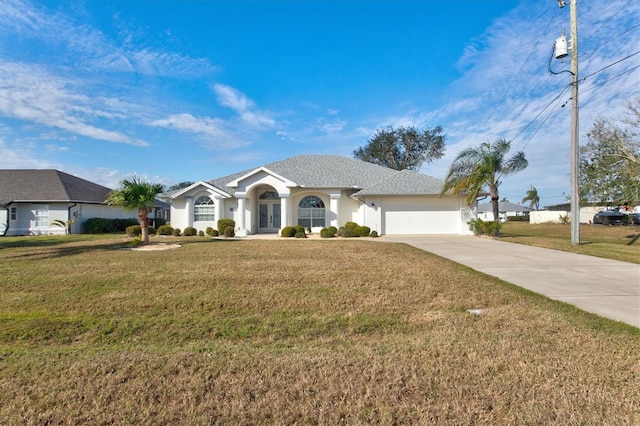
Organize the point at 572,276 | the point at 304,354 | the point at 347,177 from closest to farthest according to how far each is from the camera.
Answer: the point at 304,354, the point at 572,276, the point at 347,177

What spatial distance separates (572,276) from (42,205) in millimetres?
32446

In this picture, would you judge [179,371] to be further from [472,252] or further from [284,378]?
[472,252]

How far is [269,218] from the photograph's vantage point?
25328 millimetres

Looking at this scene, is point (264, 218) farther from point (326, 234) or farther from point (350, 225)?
point (350, 225)

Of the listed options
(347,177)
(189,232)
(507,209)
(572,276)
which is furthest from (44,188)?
(507,209)

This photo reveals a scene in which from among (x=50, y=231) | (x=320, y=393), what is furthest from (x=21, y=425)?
(x=50, y=231)

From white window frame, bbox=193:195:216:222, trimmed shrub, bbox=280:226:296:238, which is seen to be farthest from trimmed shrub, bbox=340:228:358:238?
white window frame, bbox=193:195:216:222

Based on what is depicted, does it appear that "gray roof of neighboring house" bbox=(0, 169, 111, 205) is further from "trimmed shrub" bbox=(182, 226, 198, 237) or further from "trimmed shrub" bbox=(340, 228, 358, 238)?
"trimmed shrub" bbox=(340, 228, 358, 238)

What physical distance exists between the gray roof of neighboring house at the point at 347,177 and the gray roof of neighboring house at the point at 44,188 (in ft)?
36.6

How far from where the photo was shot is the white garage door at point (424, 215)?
75.2ft

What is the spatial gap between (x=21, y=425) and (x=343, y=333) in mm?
3467

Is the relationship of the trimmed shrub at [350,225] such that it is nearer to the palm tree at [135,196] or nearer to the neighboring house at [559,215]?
the palm tree at [135,196]

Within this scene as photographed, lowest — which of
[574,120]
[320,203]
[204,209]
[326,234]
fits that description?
[326,234]

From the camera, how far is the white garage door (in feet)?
75.2
